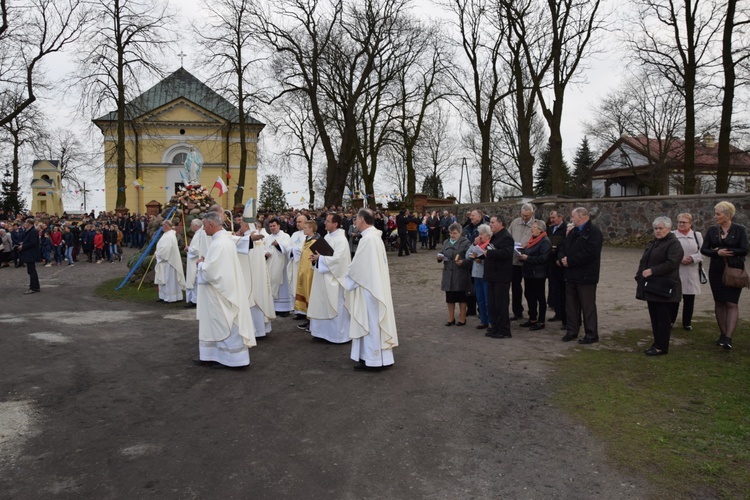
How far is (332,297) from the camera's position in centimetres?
899

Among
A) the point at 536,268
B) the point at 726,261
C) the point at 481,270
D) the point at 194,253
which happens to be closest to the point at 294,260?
the point at 194,253

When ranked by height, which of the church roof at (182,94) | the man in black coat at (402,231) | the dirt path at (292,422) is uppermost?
the church roof at (182,94)

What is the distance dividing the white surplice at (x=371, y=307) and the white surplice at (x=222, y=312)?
1.41 meters

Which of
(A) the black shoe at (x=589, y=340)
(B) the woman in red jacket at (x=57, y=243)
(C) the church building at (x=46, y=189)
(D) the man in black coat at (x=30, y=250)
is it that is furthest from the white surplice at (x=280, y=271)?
(C) the church building at (x=46, y=189)

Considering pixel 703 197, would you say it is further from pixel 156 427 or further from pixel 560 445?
pixel 156 427

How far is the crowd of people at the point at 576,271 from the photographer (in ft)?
25.0

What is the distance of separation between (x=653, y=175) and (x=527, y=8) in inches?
551

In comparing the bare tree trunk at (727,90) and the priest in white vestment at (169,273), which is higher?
the bare tree trunk at (727,90)

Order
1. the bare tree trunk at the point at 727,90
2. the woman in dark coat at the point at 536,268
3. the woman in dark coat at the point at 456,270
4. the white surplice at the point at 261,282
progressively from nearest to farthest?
the woman in dark coat at the point at 536,268
the white surplice at the point at 261,282
the woman in dark coat at the point at 456,270
the bare tree trunk at the point at 727,90

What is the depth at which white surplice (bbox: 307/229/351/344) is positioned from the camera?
8898mm

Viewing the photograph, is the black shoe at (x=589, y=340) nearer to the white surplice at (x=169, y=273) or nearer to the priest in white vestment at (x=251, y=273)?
the priest in white vestment at (x=251, y=273)

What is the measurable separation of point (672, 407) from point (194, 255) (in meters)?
9.07

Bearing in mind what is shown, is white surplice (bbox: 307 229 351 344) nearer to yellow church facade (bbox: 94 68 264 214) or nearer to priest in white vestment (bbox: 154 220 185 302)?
priest in white vestment (bbox: 154 220 185 302)

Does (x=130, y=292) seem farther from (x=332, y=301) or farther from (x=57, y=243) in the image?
(x=57, y=243)
